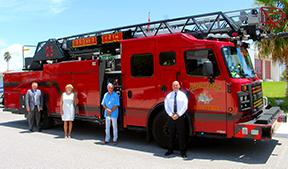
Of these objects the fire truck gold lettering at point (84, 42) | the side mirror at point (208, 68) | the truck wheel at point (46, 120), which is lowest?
the truck wheel at point (46, 120)

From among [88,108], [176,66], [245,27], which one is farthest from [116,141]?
[245,27]

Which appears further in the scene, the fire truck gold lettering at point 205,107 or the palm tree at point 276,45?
the palm tree at point 276,45

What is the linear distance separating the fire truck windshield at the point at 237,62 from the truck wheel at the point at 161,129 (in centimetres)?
198

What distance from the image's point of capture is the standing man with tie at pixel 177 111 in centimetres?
619

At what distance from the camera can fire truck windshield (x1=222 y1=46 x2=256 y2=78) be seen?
620 cm

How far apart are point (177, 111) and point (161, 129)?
97 centimetres

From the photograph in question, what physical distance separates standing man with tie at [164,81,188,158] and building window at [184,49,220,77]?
553mm

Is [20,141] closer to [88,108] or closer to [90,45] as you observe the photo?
[88,108]

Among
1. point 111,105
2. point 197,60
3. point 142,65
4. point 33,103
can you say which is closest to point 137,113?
point 111,105

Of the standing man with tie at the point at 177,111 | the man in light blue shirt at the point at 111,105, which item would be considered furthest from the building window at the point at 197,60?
the man in light blue shirt at the point at 111,105

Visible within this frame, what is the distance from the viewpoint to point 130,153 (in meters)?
6.79

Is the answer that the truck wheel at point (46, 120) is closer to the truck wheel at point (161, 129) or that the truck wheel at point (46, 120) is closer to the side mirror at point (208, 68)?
the truck wheel at point (161, 129)

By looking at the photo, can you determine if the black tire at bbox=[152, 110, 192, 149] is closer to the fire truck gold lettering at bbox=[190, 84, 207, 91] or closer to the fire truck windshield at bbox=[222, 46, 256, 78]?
the fire truck gold lettering at bbox=[190, 84, 207, 91]

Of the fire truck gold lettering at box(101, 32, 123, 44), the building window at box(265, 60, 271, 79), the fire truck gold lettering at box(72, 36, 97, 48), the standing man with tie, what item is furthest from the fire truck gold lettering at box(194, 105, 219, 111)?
the building window at box(265, 60, 271, 79)
